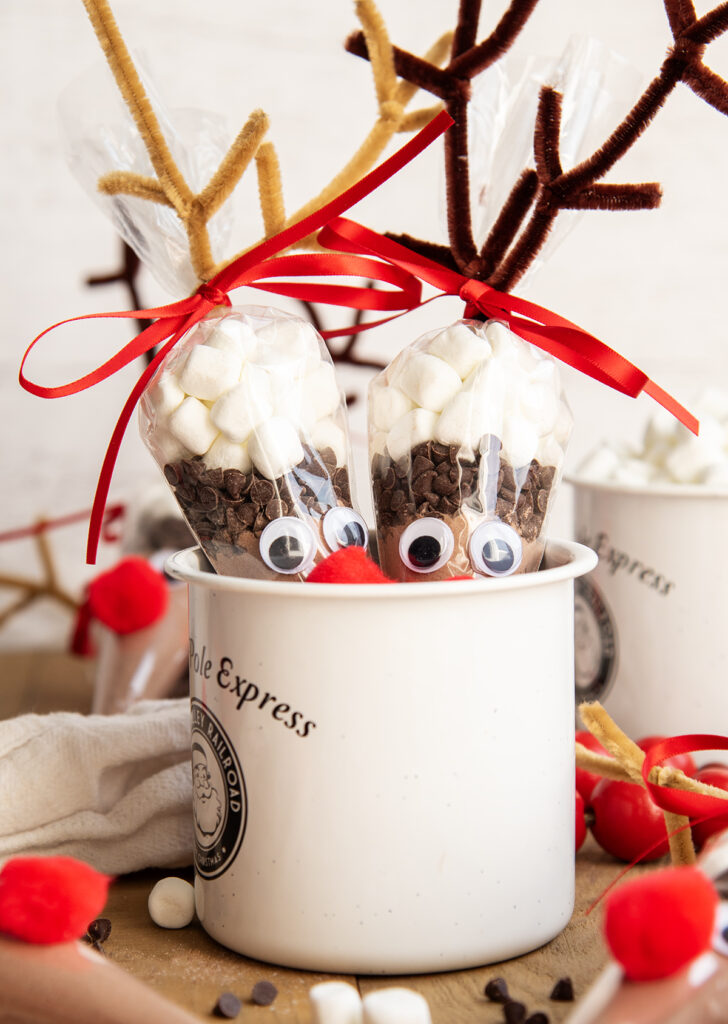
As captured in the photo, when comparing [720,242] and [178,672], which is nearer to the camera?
[178,672]

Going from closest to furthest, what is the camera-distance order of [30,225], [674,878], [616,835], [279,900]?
[674,878], [279,900], [616,835], [30,225]

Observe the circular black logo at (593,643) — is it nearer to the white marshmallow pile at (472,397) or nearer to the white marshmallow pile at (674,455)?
the white marshmallow pile at (674,455)

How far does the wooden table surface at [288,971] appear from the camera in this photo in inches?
17.0

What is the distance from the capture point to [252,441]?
0.49 meters

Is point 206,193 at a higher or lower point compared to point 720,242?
lower

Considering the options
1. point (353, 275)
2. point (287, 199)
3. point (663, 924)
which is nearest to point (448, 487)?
point (353, 275)

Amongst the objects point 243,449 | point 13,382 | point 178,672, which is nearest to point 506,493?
point 243,449

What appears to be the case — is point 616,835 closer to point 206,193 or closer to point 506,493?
point 506,493

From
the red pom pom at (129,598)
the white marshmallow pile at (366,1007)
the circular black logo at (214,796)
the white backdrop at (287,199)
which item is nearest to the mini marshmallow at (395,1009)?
the white marshmallow pile at (366,1007)

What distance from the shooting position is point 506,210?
21.0 inches

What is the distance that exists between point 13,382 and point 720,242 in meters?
0.85

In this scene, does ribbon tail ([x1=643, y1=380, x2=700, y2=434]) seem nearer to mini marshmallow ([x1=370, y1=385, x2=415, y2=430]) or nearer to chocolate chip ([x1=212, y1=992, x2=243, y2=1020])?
mini marshmallow ([x1=370, y1=385, x2=415, y2=430])

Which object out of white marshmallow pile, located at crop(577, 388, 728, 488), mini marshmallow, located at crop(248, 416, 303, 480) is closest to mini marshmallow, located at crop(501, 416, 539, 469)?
mini marshmallow, located at crop(248, 416, 303, 480)

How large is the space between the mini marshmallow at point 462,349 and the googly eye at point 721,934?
10.1 inches
